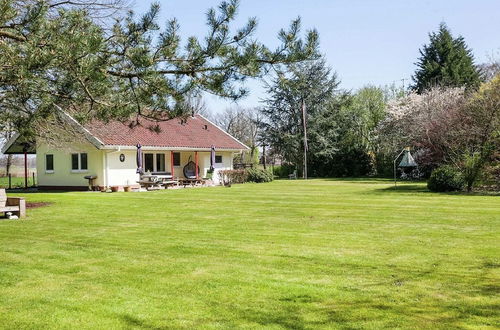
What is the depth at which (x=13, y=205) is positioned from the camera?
1327 cm

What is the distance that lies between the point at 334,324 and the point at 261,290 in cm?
130

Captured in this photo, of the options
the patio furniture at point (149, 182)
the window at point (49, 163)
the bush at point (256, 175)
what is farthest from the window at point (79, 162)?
the bush at point (256, 175)

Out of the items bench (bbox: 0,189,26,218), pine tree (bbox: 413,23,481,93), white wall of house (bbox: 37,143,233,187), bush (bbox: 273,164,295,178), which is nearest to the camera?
bench (bbox: 0,189,26,218)

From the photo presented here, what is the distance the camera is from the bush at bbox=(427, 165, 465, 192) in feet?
66.6

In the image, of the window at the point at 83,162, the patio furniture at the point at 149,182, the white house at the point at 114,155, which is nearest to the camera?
the white house at the point at 114,155

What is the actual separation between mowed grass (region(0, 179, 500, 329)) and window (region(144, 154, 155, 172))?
1733cm

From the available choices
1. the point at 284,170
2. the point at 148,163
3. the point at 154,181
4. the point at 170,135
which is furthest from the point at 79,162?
the point at 284,170

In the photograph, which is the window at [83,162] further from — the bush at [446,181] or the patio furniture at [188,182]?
the bush at [446,181]

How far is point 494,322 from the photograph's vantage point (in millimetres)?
4559

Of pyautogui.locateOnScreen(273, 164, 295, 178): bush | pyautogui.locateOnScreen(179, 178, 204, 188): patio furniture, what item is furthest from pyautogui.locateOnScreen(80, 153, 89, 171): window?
pyautogui.locateOnScreen(273, 164, 295, 178): bush

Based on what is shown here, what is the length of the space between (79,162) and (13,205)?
13493 millimetres

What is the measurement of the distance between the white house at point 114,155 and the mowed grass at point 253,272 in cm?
1307

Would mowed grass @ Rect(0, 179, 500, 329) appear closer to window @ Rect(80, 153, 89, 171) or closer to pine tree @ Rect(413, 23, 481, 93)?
window @ Rect(80, 153, 89, 171)

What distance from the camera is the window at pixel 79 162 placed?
86.2 ft
